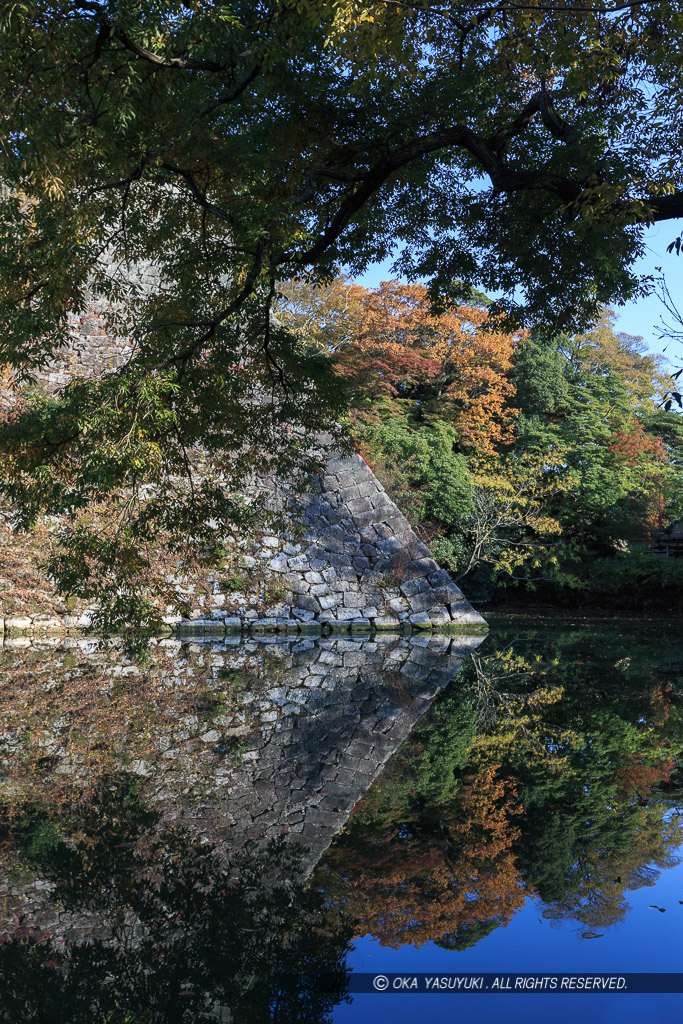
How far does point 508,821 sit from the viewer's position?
3.27 m

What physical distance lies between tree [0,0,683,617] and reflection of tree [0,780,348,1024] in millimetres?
2715

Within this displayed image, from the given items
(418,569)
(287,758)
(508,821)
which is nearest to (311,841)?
(508,821)

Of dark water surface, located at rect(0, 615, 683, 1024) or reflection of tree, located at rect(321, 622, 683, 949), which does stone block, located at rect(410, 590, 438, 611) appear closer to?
dark water surface, located at rect(0, 615, 683, 1024)

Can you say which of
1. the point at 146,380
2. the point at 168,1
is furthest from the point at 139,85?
the point at 146,380

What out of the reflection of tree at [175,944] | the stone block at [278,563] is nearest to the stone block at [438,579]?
the stone block at [278,563]

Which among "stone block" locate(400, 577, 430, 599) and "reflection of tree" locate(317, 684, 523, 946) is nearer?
"reflection of tree" locate(317, 684, 523, 946)

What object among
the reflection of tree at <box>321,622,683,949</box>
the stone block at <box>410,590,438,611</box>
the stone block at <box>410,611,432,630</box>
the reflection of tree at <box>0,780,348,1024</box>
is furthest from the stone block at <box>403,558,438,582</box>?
the reflection of tree at <box>0,780,348,1024</box>

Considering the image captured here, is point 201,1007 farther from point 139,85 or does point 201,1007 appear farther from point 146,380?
point 139,85

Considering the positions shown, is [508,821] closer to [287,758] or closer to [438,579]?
[287,758]

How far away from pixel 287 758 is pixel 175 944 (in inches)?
86.4

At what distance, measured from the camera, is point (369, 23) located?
4.94 meters

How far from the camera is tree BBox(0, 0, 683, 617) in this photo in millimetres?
4809

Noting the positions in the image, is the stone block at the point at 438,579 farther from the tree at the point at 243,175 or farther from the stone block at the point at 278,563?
the tree at the point at 243,175

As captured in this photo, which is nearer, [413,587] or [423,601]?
[423,601]
